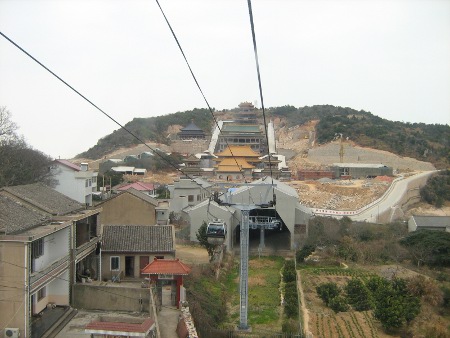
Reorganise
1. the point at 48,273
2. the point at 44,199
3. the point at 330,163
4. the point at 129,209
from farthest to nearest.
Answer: the point at 330,163 < the point at 129,209 < the point at 44,199 < the point at 48,273

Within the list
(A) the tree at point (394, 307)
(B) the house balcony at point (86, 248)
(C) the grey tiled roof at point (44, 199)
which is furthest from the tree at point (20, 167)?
(A) the tree at point (394, 307)

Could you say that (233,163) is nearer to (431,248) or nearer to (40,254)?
(431,248)

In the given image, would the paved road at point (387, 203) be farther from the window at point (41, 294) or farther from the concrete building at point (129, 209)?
the window at point (41, 294)

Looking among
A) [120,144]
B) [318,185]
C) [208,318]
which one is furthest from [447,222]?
[120,144]

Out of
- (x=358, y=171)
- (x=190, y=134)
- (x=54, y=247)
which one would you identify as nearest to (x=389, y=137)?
(x=358, y=171)

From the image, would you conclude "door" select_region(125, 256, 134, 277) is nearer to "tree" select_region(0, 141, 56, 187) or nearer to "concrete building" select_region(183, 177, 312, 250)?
"concrete building" select_region(183, 177, 312, 250)

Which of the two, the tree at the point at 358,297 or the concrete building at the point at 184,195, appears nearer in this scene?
the tree at the point at 358,297

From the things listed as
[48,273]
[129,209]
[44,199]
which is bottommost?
[48,273]
